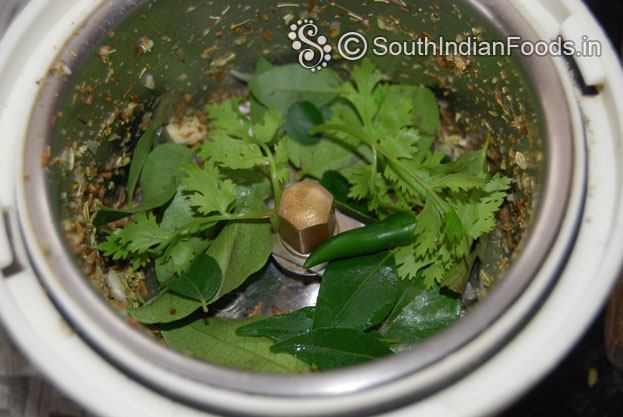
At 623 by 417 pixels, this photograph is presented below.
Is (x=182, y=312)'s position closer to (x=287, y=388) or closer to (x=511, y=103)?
(x=287, y=388)

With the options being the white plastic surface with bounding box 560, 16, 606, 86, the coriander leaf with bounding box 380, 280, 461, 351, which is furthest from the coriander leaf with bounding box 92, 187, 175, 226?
the white plastic surface with bounding box 560, 16, 606, 86

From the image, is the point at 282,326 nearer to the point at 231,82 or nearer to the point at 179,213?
the point at 179,213

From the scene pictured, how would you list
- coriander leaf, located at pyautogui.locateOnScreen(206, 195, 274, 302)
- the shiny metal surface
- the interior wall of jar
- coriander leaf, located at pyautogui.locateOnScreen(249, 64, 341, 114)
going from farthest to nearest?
coriander leaf, located at pyautogui.locateOnScreen(249, 64, 341, 114), coriander leaf, located at pyautogui.locateOnScreen(206, 195, 274, 302), the interior wall of jar, the shiny metal surface

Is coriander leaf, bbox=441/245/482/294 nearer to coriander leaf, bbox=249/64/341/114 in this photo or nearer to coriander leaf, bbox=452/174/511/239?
coriander leaf, bbox=452/174/511/239

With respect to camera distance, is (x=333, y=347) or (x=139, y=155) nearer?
(x=333, y=347)

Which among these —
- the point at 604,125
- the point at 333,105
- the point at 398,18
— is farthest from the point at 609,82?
the point at 333,105

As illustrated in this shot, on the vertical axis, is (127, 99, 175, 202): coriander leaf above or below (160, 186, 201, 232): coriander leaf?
above

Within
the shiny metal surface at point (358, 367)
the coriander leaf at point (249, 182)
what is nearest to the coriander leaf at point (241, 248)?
the coriander leaf at point (249, 182)

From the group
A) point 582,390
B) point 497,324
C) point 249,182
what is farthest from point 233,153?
point 582,390
